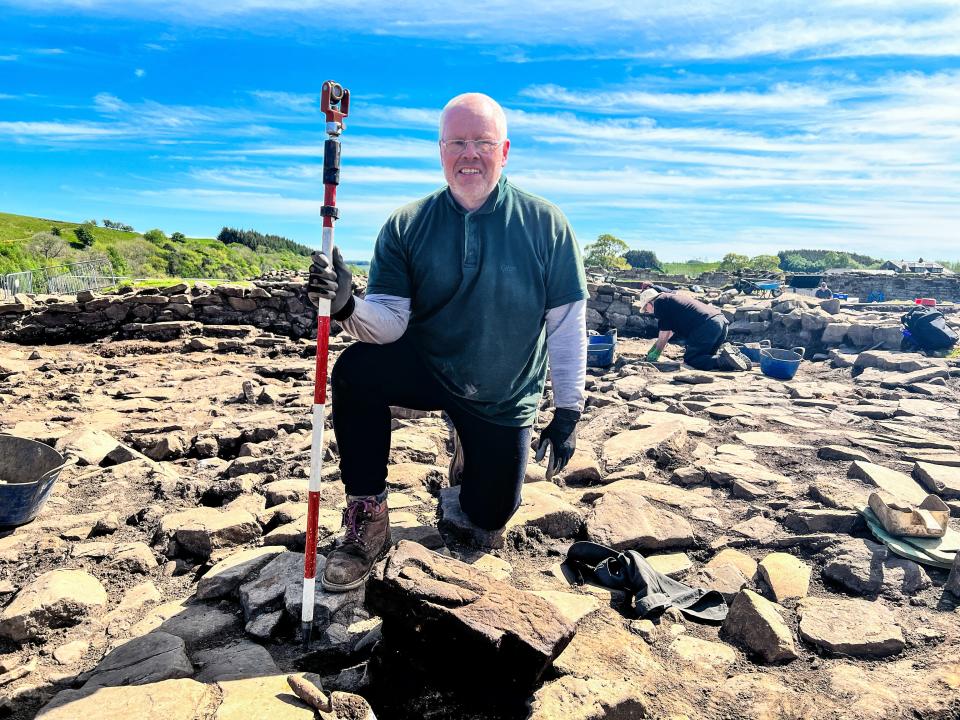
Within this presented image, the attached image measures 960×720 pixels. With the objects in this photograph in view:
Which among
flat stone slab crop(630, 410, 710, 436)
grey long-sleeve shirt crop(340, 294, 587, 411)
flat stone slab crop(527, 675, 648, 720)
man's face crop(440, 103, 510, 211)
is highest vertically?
man's face crop(440, 103, 510, 211)

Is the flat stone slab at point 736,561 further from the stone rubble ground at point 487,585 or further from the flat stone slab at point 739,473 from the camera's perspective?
the flat stone slab at point 739,473

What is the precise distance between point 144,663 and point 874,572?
3210 millimetres

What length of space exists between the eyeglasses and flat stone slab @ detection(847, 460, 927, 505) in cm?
336

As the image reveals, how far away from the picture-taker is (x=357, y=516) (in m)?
2.74

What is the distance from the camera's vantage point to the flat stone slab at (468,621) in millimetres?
1824

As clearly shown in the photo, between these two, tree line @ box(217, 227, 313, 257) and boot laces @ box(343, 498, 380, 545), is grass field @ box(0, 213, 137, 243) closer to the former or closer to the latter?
tree line @ box(217, 227, 313, 257)

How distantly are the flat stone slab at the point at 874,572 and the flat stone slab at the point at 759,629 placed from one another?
586mm

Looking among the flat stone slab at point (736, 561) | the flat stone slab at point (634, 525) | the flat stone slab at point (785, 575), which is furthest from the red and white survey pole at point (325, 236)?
the flat stone slab at point (785, 575)

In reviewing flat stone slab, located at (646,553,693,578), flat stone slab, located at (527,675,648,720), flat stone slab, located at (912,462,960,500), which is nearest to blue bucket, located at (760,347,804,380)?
flat stone slab, located at (912,462,960,500)

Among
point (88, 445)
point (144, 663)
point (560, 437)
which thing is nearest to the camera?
point (144, 663)

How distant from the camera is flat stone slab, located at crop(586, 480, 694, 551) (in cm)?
320

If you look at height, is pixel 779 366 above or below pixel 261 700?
above

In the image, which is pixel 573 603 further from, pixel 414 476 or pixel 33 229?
pixel 33 229

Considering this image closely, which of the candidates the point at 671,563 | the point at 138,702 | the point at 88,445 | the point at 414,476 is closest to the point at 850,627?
the point at 671,563
